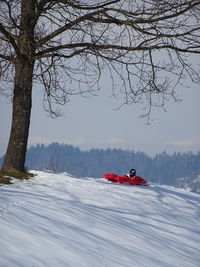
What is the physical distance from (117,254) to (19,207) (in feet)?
4.99

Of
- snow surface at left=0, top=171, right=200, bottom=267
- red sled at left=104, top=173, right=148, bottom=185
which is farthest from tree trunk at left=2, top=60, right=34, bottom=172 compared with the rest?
red sled at left=104, top=173, right=148, bottom=185

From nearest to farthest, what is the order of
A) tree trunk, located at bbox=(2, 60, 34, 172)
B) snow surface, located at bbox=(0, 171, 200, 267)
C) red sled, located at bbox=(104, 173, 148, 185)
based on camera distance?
snow surface, located at bbox=(0, 171, 200, 267) < tree trunk, located at bbox=(2, 60, 34, 172) < red sled, located at bbox=(104, 173, 148, 185)

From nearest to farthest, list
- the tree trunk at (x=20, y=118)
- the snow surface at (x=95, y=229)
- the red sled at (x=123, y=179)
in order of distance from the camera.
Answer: the snow surface at (x=95, y=229)
the tree trunk at (x=20, y=118)
the red sled at (x=123, y=179)

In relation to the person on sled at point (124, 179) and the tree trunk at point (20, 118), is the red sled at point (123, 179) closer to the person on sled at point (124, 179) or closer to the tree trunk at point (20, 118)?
the person on sled at point (124, 179)

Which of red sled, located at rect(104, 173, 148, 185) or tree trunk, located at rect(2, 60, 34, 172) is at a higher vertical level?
tree trunk, located at rect(2, 60, 34, 172)

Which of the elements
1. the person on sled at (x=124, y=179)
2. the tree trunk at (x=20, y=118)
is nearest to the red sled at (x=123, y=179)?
the person on sled at (x=124, y=179)

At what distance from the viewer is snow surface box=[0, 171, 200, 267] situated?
13.9ft

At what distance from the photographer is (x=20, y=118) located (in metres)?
10.5

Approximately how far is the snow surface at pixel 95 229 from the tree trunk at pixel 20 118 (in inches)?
60.2

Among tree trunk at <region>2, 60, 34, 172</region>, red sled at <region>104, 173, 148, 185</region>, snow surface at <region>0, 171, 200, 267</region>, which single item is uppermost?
tree trunk at <region>2, 60, 34, 172</region>

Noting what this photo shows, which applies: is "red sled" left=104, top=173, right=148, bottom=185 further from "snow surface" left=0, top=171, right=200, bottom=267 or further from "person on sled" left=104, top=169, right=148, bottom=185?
"snow surface" left=0, top=171, right=200, bottom=267

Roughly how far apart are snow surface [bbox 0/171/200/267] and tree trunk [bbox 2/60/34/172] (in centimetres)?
153

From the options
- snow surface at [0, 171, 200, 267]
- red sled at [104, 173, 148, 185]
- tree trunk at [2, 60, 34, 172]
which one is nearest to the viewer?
snow surface at [0, 171, 200, 267]

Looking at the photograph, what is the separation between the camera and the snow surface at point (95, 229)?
13.9ft
